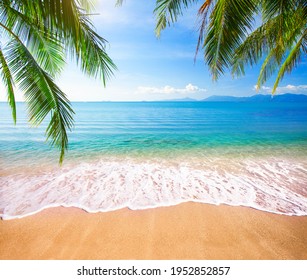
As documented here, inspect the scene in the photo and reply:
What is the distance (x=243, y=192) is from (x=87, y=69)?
4.16m

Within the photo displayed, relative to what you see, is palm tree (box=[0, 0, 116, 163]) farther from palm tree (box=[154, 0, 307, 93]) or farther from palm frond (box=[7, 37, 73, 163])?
palm tree (box=[154, 0, 307, 93])

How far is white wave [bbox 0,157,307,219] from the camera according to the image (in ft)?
12.8

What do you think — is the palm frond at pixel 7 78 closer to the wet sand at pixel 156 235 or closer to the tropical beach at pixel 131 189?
the tropical beach at pixel 131 189

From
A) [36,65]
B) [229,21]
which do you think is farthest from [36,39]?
[229,21]

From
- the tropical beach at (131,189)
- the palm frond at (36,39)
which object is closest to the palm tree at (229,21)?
the tropical beach at (131,189)

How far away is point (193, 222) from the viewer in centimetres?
319

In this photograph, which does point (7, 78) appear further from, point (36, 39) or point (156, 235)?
point (156, 235)

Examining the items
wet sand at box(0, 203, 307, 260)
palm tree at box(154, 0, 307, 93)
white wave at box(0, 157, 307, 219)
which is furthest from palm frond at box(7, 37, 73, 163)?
palm tree at box(154, 0, 307, 93)

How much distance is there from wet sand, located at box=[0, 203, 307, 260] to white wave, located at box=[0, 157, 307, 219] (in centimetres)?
34

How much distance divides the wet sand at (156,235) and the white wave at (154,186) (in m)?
0.34

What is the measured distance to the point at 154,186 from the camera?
4.87 meters

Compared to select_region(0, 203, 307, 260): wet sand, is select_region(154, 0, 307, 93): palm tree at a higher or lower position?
higher
